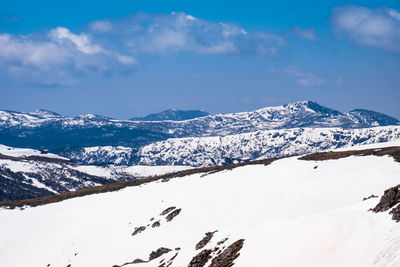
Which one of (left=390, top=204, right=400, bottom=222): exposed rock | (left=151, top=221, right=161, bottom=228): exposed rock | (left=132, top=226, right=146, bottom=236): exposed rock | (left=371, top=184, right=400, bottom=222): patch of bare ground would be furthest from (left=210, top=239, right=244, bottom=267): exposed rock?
(left=132, top=226, right=146, bottom=236): exposed rock

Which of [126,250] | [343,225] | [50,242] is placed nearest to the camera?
[343,225]

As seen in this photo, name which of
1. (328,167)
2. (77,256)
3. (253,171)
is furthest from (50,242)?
(328,167)

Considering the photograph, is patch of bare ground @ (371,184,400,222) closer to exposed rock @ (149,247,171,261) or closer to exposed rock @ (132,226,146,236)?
exposed rock @ (149,247,171,261)

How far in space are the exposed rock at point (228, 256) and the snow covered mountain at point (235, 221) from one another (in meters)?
0.11

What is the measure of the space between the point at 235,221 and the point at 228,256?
1010 inches

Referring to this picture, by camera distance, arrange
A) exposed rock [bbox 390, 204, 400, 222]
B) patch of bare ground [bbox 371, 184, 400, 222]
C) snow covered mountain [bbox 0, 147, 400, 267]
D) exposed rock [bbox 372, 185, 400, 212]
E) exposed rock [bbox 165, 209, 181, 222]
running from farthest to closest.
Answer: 1. exposed rock [bbox 165, 209, 181, 222]
2. exposed rock [bbox 372, 185, 400, 212]
3. patch of bare ground [bbox 371, 184, 400, 222]
4. snow covered mountain [bbox 0, 147, 400, 267]
5. exposed rock [bbox 390, 204, 400, 222]

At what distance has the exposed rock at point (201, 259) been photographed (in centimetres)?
2922

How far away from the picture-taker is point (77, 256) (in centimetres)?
5866

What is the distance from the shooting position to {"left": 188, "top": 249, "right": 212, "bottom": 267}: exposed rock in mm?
29222

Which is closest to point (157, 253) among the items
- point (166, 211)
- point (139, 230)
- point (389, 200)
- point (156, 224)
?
point (156, 224)

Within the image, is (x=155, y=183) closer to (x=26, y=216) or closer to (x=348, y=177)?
(x=26, y=216)

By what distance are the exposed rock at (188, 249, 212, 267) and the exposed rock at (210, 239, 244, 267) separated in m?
1.14

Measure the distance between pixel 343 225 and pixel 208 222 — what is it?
31.6 meters

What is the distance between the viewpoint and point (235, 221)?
52.6 metres
